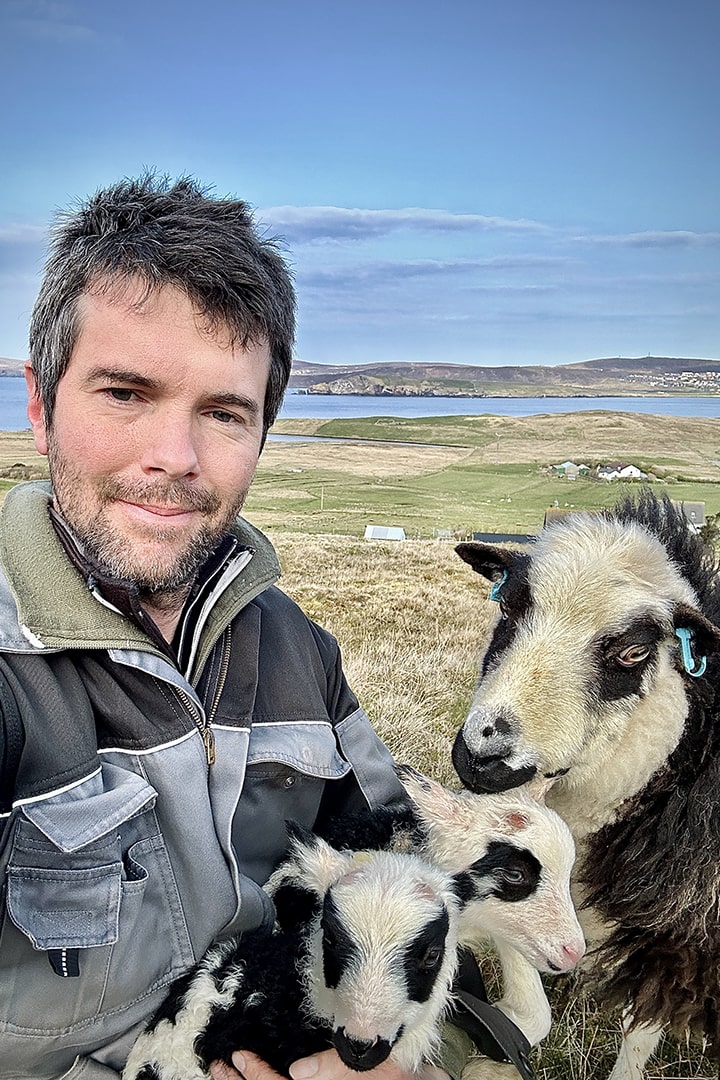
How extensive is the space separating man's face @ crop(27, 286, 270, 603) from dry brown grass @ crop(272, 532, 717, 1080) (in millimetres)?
2826

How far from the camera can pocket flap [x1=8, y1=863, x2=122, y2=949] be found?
2107 millimetres

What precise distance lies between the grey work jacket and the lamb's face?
348 mm

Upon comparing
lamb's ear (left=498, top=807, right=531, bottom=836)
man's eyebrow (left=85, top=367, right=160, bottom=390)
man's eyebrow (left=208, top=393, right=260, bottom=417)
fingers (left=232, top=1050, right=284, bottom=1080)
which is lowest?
fingers (left=232, top=1050, right=284, bottom=1080)

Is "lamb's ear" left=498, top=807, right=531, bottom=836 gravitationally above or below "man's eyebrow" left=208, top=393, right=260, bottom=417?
below

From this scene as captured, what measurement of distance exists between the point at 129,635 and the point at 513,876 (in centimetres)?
170

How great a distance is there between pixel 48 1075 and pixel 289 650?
1549 mm

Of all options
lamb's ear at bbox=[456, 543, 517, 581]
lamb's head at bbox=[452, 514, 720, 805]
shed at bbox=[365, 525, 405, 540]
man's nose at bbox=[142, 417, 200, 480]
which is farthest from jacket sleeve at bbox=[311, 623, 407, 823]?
shed at bbox=[365, 525, 405, 540]

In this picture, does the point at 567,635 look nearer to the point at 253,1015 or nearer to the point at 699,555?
the point at 699,555

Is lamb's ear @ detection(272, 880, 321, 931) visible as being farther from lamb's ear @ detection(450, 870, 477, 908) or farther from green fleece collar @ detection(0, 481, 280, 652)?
green fleece collar @ detection(0, 481, 280, 652)

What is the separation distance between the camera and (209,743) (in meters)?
2.73

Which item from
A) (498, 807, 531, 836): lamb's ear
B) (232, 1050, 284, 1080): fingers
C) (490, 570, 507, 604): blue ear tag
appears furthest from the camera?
(490, 570, 507, 604): blue ear tag

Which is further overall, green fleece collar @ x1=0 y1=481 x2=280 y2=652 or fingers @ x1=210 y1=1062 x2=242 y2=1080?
fingers @ x1=210 y1=1062 x2=242 y2=1080

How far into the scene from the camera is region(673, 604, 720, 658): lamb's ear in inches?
130

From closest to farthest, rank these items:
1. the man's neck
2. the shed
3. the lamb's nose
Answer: the man's neck → the lamb's nose → the shed
